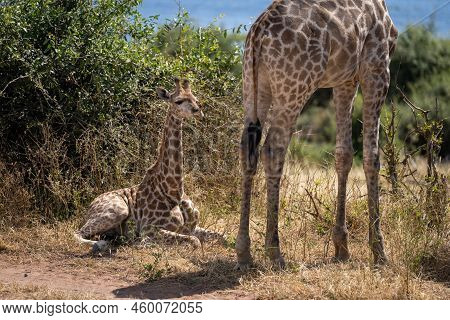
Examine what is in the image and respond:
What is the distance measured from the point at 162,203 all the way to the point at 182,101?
1.13 meters

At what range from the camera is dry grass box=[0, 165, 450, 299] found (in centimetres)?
641

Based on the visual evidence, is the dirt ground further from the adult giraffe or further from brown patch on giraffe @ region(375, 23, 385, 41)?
brown patch on giraffe @ region(375, 23, 385, 41)

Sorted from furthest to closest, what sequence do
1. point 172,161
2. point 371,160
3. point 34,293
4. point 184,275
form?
point 172,161
point 371,160
point 184,275
point 34,293

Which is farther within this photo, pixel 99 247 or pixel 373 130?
pixel 99 247

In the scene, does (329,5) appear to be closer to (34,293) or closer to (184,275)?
(184,275)

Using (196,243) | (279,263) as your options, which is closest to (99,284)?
(196,243)

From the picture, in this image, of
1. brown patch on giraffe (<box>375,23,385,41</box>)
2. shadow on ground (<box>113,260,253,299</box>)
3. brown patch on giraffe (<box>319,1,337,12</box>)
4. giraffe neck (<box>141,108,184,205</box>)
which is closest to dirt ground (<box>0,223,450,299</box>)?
shadow on ground (<box>113,260,253,299</box>)

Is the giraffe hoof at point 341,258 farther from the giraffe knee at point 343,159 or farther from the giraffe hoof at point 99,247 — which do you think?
the giraffe hoof at point 99,247

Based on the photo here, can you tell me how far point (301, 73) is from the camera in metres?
6.81

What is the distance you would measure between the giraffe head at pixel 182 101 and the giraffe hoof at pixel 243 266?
6.44 ft

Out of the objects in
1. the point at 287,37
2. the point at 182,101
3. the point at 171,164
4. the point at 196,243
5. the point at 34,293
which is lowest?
the point at 34,293

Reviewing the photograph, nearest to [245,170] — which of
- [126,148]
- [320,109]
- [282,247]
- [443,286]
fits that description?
[282,247]

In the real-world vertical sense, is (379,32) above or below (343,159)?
above

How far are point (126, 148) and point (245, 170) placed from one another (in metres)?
2.96
